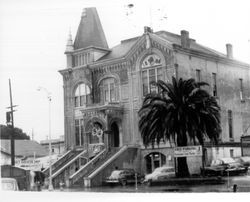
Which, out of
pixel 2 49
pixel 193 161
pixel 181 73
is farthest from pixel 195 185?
pixel 2 49

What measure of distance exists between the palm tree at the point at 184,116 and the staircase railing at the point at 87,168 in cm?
291

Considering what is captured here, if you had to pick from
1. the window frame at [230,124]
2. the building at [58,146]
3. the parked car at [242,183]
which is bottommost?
the parked car at [242,183]

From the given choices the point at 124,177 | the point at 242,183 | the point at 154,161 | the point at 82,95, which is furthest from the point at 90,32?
the point at 242,183

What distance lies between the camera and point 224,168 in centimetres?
1404

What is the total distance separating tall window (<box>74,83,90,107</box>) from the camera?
59.7 ft

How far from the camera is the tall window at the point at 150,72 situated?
53.2ft

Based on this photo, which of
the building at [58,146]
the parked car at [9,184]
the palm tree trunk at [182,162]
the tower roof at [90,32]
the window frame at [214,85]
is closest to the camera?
the palm tree trunk at [182,162]

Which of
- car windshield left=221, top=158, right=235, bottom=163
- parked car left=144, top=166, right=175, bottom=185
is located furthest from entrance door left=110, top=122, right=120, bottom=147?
car windshield left=221, top=158, right=235, bottom=163

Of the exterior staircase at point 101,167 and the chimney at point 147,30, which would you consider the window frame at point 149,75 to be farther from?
the exterior staircase at point 101,167

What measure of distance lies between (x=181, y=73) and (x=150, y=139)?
2.21m

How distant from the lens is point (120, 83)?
1725 cm

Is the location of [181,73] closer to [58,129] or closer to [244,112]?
[244,112]

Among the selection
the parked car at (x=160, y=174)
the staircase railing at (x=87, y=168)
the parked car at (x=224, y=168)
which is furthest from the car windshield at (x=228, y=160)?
the staircase railing at (x=87, y=168)
